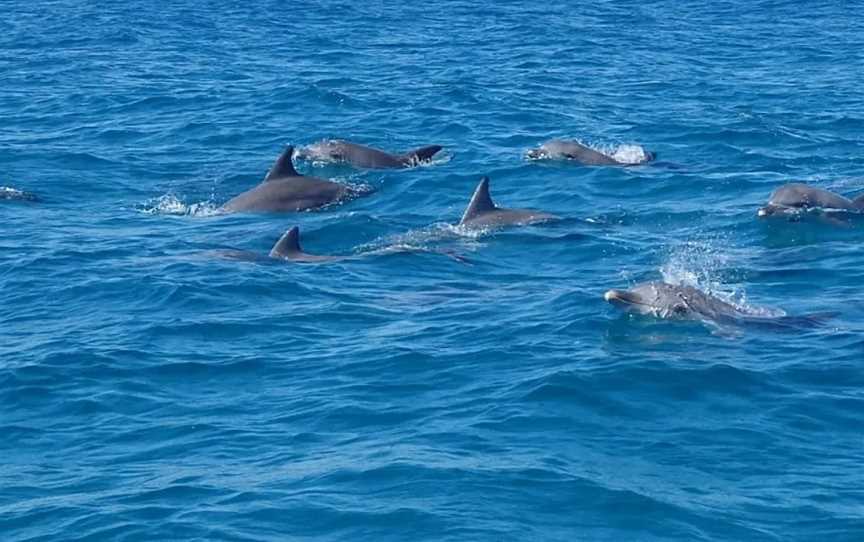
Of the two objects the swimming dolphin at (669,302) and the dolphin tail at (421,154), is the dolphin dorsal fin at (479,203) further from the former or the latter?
the swimming dolphin at (669,302)

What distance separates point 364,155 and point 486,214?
5.94m

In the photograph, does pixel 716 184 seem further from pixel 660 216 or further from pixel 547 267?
pixel 547 267

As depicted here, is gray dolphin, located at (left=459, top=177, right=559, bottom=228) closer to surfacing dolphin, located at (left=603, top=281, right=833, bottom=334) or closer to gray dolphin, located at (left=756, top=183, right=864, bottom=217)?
gray dolphin, located at (left=756, top=183, right=864, bottom=217)

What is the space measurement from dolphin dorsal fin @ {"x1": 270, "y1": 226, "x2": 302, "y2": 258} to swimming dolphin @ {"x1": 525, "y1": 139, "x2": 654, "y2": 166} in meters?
8.67

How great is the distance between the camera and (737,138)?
1331 inches

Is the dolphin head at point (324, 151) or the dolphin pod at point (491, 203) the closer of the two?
the dolphin pod at point (491, 203)

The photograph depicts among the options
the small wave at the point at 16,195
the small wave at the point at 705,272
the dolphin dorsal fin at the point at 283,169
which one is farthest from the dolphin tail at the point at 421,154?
the small wave at the point at 705,272

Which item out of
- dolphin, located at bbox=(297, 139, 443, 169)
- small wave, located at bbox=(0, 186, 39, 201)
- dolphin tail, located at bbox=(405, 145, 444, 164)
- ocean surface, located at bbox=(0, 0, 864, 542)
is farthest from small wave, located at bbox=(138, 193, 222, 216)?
dolphin tail, located at bbox=(405, 145, 444, 164)

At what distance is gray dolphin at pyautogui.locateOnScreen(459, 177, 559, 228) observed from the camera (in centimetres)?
2564

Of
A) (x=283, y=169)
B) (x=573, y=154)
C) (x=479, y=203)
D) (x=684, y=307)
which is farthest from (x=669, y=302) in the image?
(x=573, y=154)

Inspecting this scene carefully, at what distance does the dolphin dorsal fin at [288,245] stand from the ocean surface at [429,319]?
483 millimetres

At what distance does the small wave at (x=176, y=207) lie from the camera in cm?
2767

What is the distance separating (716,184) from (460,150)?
19.9ft

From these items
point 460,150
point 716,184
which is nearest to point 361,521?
point 716,184
